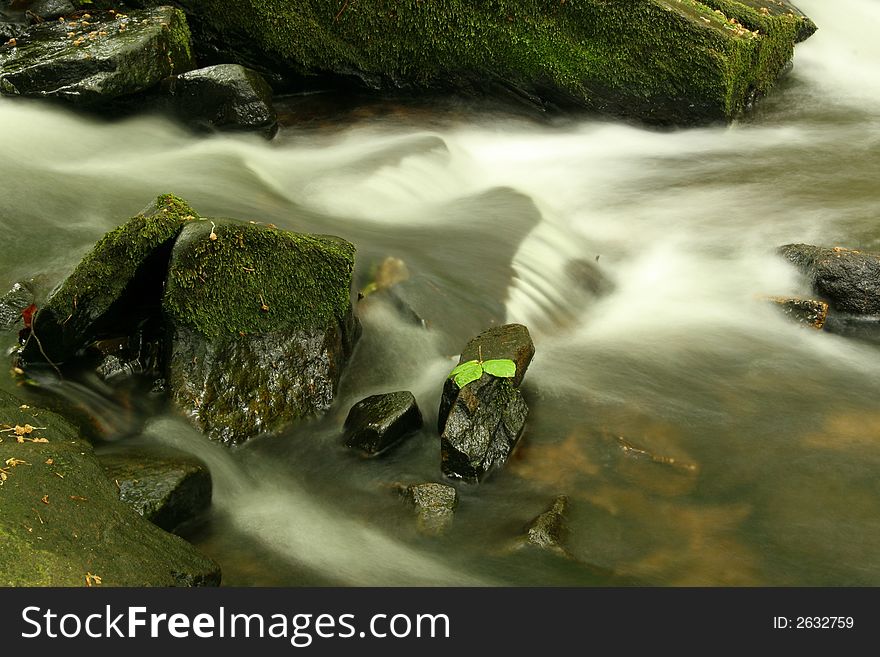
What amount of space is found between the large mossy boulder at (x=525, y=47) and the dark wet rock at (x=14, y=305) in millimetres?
4578

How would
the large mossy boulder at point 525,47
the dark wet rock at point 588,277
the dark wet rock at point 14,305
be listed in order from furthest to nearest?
1. the large mossy boulder at point 525,47
2. the dark wet rock at point 588,277
3. the dark wet rock at point 14,305

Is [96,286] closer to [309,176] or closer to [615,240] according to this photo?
[309,176]

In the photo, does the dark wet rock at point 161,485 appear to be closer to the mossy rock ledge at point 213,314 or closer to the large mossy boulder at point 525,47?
the mossy rock ledge at point 213,314

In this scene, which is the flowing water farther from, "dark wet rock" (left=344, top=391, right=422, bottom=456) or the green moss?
the green moss

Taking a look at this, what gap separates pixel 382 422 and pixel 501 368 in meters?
0.72

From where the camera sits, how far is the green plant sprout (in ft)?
16.5

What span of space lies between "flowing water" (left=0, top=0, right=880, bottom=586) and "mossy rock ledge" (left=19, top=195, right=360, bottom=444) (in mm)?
217

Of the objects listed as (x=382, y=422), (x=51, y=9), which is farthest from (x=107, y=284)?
(x=51, y=9)

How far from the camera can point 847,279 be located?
21.0 feet

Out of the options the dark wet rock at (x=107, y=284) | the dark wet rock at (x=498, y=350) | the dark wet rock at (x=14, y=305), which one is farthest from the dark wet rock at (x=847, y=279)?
the dark wet rock at (x=14, y=305)

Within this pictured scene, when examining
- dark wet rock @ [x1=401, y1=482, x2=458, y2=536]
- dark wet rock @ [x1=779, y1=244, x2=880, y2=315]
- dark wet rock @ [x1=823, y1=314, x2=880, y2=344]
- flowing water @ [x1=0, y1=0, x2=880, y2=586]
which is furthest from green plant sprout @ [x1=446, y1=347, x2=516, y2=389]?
dark wet rock @ [x1=779, y1=244, x2=880, y2=315]

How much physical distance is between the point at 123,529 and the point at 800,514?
3219 mm

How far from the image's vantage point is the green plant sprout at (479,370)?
16.5ft

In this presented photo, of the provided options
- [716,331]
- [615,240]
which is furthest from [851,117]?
[716,331]
